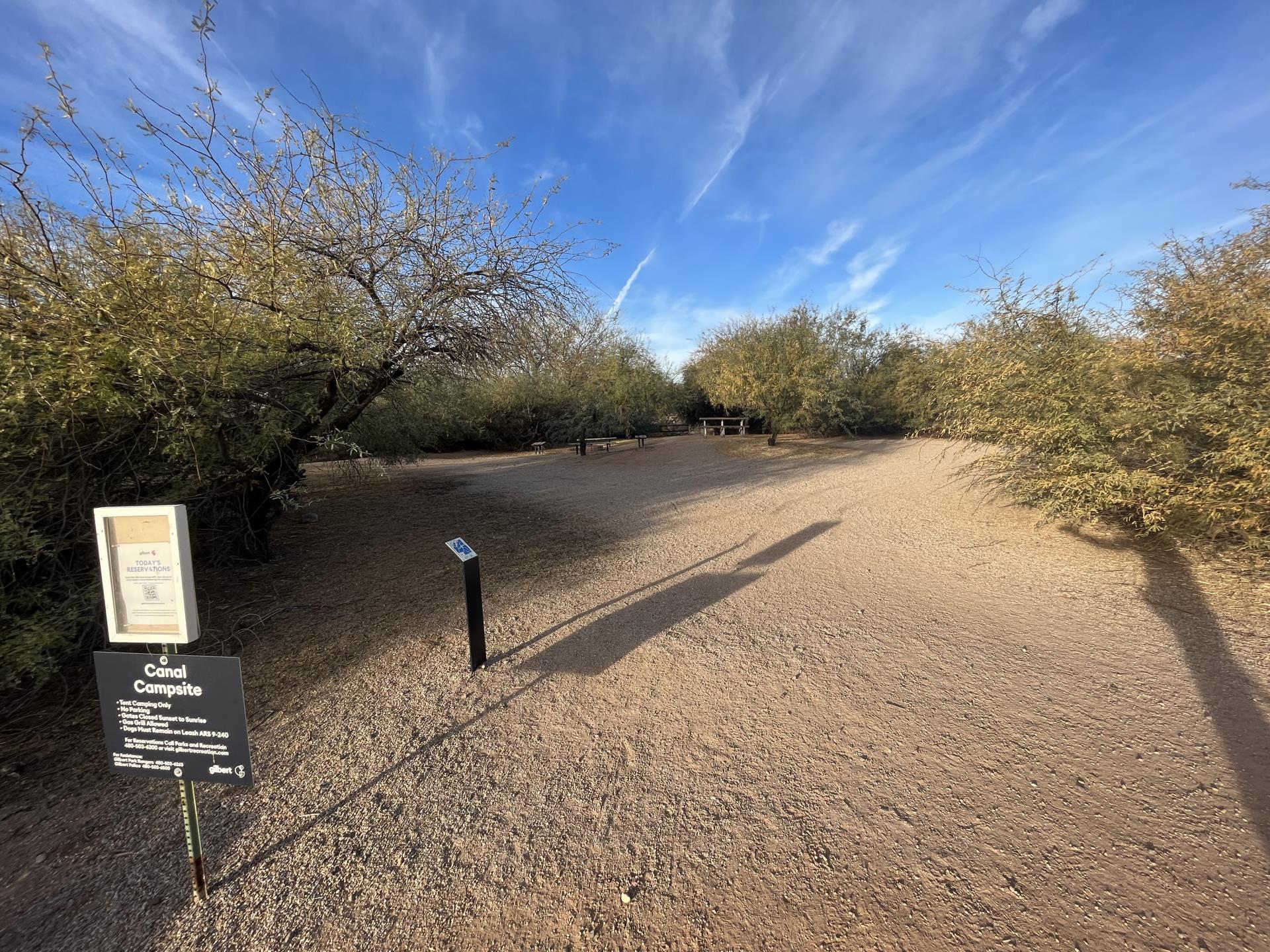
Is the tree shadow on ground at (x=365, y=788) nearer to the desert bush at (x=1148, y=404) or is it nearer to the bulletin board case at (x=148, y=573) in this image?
the bulletin board case at (x=148, y=573)

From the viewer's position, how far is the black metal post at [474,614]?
11.5ft

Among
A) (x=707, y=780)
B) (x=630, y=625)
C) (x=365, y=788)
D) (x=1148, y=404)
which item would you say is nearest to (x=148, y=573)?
(x=365, y=788)

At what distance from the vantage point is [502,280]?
5.39m

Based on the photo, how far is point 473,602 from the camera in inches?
140

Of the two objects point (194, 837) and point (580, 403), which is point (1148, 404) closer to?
point (194, 837)

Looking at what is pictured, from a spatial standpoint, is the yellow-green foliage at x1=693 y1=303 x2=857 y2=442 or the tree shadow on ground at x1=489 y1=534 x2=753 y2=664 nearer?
the tree shadow on ground at x1=489 y1=534 x2=753 y2=664

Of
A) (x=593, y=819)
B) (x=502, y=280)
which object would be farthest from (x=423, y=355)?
(x=593, y=819)

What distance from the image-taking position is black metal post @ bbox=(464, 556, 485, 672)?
3.50 meters

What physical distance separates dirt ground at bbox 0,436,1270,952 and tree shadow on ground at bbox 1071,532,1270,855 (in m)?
0.02

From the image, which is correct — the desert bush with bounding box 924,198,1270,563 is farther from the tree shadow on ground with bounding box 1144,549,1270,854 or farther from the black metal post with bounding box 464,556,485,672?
the black metal post with bounding box 464,556,485,672

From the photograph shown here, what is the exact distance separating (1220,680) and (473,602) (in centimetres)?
509

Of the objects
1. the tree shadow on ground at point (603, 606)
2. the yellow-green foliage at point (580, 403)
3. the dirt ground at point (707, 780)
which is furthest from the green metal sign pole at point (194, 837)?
the yellow-green foliage at point (580, 403)

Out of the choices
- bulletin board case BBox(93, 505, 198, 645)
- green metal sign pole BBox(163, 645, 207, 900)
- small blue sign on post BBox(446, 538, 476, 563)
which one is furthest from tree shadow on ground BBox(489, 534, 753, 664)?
bulletin board case BBox(93, 505, 198, 645)

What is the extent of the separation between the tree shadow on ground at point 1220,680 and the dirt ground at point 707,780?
20 millimetres
